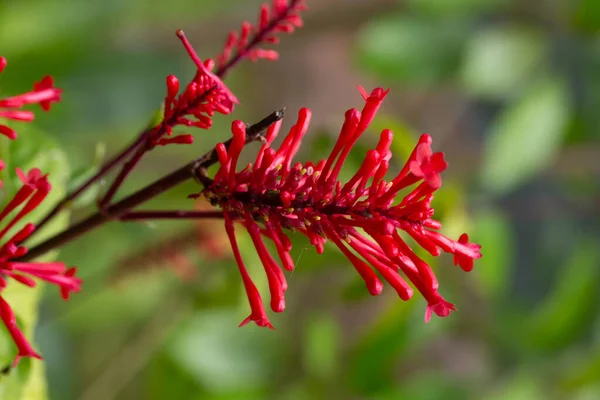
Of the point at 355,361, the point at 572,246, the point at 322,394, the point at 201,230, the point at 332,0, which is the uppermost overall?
the point at 332,0

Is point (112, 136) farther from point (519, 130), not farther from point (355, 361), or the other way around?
point (519, 130)

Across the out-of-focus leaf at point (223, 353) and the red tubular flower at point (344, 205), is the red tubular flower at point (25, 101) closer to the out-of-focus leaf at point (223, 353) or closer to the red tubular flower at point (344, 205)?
the red tubular flower at point (344, 205)

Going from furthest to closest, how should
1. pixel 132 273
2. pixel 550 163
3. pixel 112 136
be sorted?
pixel 550 163, pixel 112 136, pixel 132 273

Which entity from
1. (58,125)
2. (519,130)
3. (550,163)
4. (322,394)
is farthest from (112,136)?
(550,163)

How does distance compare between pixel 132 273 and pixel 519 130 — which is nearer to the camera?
pixel 132 273

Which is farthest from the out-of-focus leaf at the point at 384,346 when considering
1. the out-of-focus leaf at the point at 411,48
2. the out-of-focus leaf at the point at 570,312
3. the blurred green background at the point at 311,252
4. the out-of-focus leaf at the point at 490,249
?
the out-of-focus leaf at the point at 411,48

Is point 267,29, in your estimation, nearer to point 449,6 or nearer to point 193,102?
point 193,102

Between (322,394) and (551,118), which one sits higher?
(551,118)
